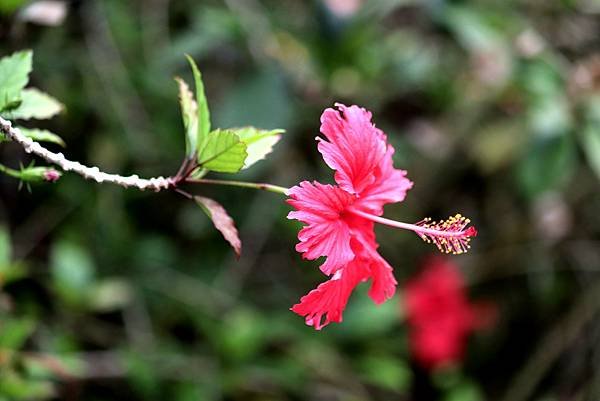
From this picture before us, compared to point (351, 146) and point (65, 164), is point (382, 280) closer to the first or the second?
point (351, 146)

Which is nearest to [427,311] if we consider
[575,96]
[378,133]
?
[575,96]

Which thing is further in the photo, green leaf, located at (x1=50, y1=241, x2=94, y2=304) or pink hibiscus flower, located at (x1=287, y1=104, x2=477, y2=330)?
green leaf, located at (x1=50, y1=241, x2=94, y2=304)

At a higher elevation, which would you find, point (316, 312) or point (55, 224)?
point (316, 312)

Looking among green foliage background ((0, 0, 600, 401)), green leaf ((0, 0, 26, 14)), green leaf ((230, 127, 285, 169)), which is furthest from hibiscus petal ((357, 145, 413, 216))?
green foliage background ((0, 0, 600, 401))

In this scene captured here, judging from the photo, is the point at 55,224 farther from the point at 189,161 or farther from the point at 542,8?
the point at 542,8

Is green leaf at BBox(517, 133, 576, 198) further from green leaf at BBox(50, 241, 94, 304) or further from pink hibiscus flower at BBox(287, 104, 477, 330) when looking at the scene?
green leaf at BBox(50, 241, 94, 304)

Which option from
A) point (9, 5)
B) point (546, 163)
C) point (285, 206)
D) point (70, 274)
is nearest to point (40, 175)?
point (9, 5)
